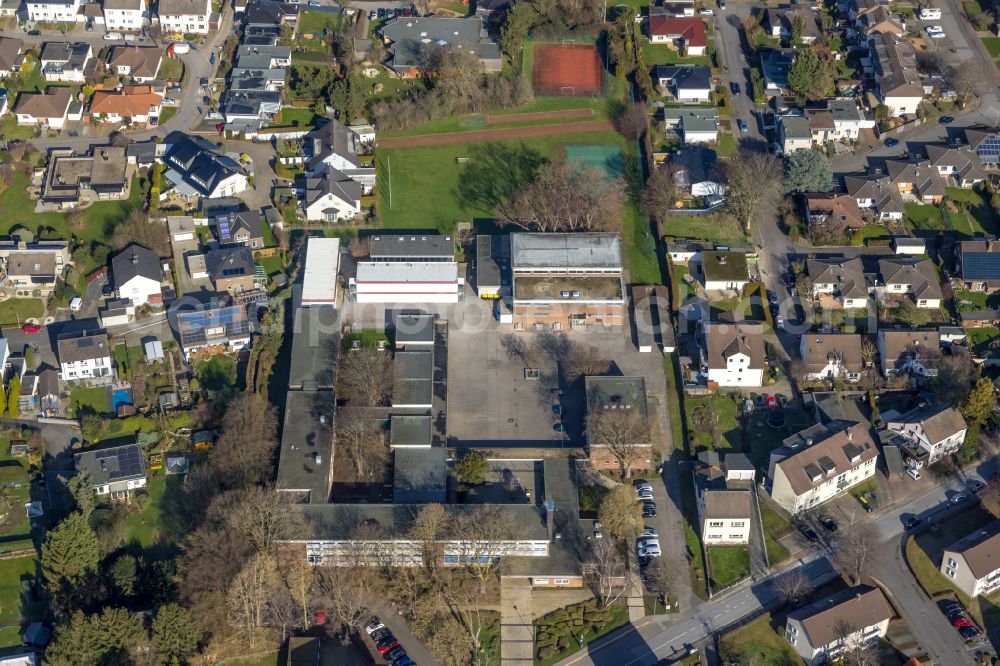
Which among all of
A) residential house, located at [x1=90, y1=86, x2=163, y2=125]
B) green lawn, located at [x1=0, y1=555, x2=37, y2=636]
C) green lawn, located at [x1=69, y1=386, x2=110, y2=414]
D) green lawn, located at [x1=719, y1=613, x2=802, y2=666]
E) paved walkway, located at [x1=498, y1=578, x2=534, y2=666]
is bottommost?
green lawn, located at [x1=0, y1=555, x2=37, y2=636]

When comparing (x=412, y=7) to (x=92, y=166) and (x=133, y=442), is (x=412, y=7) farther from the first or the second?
(x=133, y=442)

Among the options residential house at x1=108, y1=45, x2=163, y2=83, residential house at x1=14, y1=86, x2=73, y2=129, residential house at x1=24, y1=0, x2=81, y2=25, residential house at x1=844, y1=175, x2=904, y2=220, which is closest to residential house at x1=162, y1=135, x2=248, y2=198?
residential house at x1=14, y1=86, x2=73, y2=129

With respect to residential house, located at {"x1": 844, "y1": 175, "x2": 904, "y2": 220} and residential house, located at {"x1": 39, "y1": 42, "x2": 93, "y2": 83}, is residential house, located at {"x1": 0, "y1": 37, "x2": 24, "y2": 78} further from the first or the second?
residential house, located at {"x1": 844, "y1": 175, "x2": 904, "y2": 220}

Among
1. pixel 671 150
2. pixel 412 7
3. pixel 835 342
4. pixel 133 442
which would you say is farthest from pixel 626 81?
pixel 133 442

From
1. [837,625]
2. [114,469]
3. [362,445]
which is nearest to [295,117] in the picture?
Answer: [362,445]

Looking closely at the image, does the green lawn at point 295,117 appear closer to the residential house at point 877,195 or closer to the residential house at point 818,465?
the residential house at point 877,195

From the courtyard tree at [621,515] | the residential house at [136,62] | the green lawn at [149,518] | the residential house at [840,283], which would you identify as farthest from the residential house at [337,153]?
the courtyard tree at [621,515]
